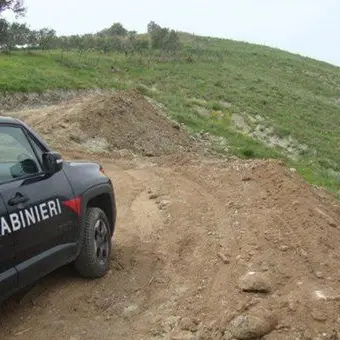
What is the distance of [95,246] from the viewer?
228 inches

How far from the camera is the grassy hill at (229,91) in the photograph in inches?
925

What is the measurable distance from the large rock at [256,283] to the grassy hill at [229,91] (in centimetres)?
1138

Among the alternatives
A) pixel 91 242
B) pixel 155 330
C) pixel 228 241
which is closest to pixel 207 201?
pixel 228 241

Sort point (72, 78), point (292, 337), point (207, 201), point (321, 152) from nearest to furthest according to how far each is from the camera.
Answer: point (292, 337) < point (207, 201) < point (321, 152) < point (72, 78)

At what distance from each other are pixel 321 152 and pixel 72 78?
12920mm

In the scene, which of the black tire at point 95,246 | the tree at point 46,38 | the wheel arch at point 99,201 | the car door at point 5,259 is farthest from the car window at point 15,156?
the tree at point 46,38

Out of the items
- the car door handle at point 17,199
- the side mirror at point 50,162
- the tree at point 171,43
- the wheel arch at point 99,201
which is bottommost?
the tree at point 171,43

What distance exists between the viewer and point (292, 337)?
181 inches

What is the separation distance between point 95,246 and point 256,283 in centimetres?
154

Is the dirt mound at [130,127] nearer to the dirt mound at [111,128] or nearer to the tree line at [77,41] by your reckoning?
the dirt mound at [111,128]

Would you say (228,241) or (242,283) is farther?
(228,241)

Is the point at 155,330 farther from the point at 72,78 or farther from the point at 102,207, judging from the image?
the point at 72,78

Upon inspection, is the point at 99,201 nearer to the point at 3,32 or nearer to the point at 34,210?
the point at 34,210

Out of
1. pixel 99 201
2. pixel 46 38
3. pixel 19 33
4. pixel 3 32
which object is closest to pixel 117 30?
pixel 46 38
